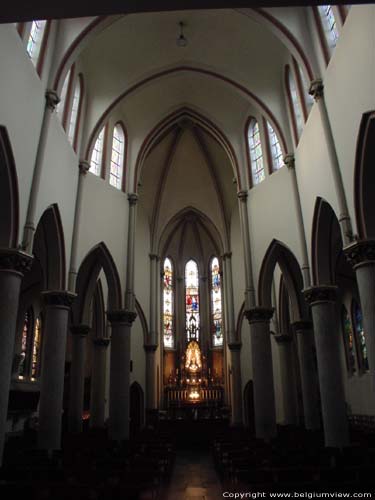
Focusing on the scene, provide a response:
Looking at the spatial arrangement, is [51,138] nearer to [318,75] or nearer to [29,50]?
[29,50]

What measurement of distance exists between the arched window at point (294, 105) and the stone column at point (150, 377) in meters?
16.6

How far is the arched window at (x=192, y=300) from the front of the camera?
109ft

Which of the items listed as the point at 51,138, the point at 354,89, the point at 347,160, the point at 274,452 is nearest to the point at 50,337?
the point at 51,138

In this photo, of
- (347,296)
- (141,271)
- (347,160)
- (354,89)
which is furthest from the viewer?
(141,271)

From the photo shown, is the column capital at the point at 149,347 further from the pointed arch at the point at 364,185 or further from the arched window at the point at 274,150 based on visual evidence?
the pointed arch at the point at 364,185

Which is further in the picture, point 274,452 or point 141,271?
point 141,271

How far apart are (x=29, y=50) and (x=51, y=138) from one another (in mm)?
2561

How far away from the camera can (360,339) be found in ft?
75.1

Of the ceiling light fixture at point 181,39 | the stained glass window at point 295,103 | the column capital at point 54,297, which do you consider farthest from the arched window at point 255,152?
the column capital at point 54,297

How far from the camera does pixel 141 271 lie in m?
28.1

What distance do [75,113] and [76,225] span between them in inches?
184

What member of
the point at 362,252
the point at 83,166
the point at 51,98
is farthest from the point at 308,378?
the point at 51,98

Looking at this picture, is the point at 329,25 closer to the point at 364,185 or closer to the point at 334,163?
the point at 334,163

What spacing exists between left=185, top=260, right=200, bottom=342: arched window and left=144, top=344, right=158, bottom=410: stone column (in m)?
5.38
